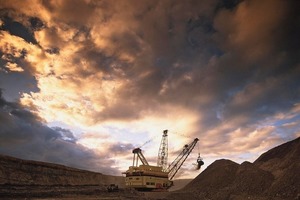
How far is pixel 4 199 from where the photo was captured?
91.8ft

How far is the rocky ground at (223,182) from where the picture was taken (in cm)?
2862

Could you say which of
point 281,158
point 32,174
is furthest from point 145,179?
point 32,174

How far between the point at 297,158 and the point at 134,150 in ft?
131

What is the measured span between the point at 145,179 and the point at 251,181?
22.5 meters

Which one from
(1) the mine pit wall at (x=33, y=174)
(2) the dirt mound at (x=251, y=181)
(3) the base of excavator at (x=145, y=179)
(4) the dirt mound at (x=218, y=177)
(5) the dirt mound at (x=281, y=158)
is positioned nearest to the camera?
(2) the dirt mound at (x=251, y=181)

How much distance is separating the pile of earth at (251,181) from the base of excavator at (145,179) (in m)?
9.95

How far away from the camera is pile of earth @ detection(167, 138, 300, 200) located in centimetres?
2725

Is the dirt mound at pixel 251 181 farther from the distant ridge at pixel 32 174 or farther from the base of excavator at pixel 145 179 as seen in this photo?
the distant ridge at pixel 32 174

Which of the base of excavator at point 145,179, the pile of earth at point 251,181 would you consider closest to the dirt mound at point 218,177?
the pile of earth at point 251,181

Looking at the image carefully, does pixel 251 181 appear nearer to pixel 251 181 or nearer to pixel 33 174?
pixel 251 181

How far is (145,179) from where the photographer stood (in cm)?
5009

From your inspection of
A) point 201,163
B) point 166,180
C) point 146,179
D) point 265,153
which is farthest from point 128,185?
point 265,153

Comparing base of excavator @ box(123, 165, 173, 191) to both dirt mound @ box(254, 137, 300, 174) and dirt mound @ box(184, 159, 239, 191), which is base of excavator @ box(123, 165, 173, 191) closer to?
dirt mound @ box(184, 159, 239, 191)

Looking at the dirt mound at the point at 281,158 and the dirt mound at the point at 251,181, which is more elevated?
the dirt mound at the point at 281,158
